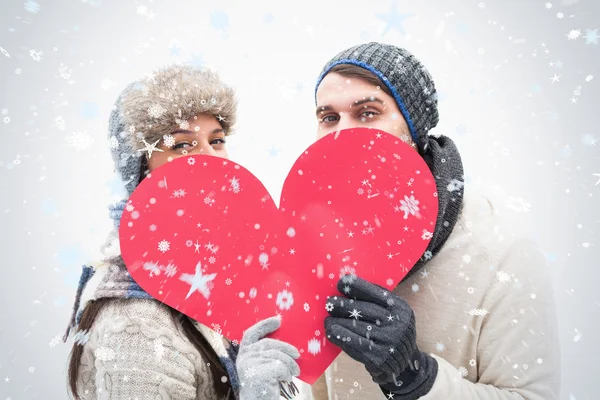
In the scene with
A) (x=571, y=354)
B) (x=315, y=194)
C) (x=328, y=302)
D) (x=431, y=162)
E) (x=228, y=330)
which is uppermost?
(x=431, y=162)

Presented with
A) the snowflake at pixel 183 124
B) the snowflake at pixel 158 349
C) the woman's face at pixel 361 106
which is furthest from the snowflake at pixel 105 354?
the woman's face at pixel 361 106

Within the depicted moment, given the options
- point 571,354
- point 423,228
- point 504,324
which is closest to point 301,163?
point 423,228

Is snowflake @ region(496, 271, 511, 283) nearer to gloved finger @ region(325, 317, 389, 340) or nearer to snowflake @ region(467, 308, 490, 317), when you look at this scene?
snowflake @ region(467, 308, 490, 317)

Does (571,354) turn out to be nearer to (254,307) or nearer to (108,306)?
(254,307)

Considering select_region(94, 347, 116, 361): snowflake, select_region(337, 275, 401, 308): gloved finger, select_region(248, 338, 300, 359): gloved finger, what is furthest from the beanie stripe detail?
select_region(94, 347, 116, 361): snowflake

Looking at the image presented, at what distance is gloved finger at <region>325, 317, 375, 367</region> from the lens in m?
1.07

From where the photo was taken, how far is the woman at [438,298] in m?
1.12

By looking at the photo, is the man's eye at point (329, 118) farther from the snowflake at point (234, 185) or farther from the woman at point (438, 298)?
the snowflake at point (234, 185)

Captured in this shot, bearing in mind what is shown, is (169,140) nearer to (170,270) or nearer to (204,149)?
(204,149)

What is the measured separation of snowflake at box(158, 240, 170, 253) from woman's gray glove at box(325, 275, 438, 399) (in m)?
0.46

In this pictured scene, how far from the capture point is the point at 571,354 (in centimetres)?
274

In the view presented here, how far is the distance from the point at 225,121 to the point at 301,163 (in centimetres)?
48

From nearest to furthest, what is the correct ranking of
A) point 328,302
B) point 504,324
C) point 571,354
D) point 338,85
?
point 328,302 → point 504,324 → point 338,85 → point 571,354

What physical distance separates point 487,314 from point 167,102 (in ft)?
3.97
